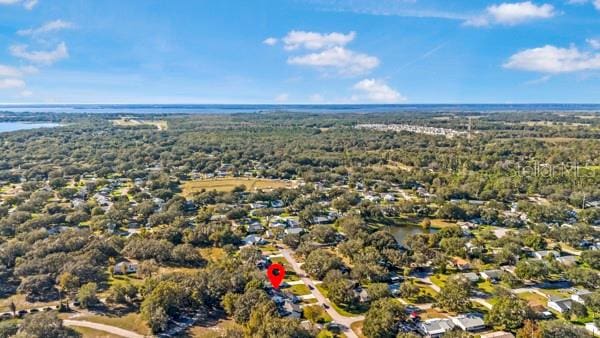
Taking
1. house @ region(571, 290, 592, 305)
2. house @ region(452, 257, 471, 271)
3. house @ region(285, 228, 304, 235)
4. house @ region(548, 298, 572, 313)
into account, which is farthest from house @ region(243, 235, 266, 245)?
house @ region(571, 290, 592, 305)

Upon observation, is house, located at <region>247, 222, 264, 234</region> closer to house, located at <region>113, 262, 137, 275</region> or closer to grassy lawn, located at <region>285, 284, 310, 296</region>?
house, located at <region>113, 262, 137, 275</region>

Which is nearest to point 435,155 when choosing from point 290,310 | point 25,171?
point 290,310

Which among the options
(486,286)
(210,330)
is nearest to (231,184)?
(210,330)

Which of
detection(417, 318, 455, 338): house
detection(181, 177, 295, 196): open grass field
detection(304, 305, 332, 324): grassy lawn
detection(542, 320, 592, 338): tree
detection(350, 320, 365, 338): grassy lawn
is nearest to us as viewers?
detection(542, 320, 592, 338): tree

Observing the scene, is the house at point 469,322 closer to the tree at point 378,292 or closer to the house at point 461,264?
the tree at point 378,292

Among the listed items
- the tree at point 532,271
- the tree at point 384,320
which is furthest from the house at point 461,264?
the tree at point 384,320

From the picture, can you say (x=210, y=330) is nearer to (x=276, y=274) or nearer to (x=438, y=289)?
(x=276, y=274)
